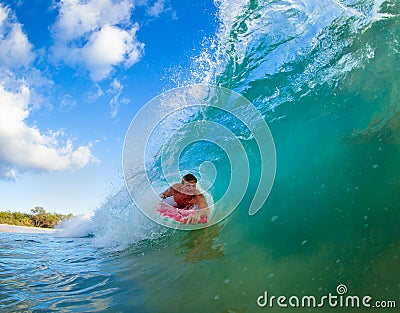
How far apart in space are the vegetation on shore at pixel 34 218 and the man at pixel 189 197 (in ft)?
106

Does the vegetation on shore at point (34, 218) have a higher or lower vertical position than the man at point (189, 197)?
higher

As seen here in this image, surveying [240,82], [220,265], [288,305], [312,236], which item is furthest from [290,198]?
[240,82]

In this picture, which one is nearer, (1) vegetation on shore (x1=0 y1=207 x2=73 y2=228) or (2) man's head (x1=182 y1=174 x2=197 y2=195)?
(2) man's head (x1=182 y1=174 x2=197 y2=195)

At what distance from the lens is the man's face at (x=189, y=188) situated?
19.7 feet

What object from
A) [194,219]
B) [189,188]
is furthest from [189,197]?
[194,219]

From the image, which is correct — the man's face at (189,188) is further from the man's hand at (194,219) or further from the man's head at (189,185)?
the man's hand at (194,219)

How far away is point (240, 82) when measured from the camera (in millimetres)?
7621

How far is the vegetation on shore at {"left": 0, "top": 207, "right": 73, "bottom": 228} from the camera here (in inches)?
1396

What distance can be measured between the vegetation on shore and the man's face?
32.4 m

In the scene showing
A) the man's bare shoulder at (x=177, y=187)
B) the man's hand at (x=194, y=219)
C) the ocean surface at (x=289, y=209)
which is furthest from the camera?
the man's bare shoulder at (x=177, y=187)

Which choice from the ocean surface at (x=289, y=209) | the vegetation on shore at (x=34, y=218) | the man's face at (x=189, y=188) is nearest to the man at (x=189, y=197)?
the man's face at (x=189, y=188)

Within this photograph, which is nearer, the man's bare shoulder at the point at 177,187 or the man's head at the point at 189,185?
the man's head at the point at 189,185

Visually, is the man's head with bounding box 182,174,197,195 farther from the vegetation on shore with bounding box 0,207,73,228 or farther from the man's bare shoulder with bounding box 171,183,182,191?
the vegetation on shore with bounding box 0,207,73,228

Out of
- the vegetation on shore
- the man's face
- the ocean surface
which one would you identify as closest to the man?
the man's face
